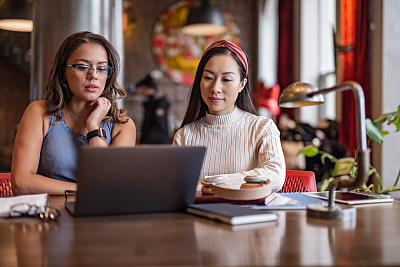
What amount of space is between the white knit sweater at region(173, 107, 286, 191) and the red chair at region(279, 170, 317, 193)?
6.0 inches

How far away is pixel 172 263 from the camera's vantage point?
772 mm

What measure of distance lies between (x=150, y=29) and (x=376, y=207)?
7473mm

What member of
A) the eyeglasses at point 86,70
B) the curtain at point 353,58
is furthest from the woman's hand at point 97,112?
the curtain at point 353,58

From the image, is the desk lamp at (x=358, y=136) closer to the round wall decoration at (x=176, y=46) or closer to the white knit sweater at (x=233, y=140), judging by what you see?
the white knit sweater at (x=233, y=140)

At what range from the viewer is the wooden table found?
793 mm

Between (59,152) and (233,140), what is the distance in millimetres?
691

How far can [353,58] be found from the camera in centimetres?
437

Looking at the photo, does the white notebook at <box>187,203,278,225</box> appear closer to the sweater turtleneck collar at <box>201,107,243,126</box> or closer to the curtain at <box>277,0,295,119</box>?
the sweater turtleneck collar at <box>201,107,243,126</box>

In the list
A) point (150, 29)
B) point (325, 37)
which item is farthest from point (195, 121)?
point (150, 29)

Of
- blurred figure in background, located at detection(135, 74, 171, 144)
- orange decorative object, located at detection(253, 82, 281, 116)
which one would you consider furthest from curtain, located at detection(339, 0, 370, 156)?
blurred figure in background, located at detection(135, 74, 171, 144)

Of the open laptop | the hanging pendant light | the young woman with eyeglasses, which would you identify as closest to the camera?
the open laptop

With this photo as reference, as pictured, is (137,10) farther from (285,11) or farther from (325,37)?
(325,37)

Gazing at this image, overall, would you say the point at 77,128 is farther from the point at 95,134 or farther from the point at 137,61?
the point at 137,61

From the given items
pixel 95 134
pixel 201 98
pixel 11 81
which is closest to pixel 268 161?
pixel 201 98
